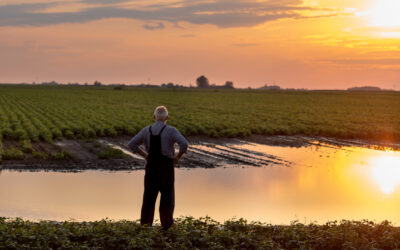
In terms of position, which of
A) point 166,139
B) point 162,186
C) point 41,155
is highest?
point 41,155

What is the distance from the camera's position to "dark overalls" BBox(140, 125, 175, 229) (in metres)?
8.13

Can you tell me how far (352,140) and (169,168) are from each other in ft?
68.3

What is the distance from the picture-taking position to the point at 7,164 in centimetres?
1631

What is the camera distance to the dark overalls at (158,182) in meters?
8.13

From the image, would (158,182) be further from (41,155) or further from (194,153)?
(194,153)

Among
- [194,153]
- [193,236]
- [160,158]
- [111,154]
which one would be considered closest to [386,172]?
[194,153]

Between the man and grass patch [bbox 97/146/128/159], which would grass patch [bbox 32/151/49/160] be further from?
the man

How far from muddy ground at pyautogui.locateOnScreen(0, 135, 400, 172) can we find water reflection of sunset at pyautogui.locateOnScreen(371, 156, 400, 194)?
313cm

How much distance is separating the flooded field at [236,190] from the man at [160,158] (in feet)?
7.08

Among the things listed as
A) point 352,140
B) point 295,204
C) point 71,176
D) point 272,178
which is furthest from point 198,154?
point 352,140

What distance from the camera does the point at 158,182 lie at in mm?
8242

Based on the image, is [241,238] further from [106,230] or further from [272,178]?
[272,178]

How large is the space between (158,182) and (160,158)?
42cm

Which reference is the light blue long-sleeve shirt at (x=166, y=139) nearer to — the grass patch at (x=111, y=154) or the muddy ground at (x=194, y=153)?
the muddy ground at (x=194, y=153)
